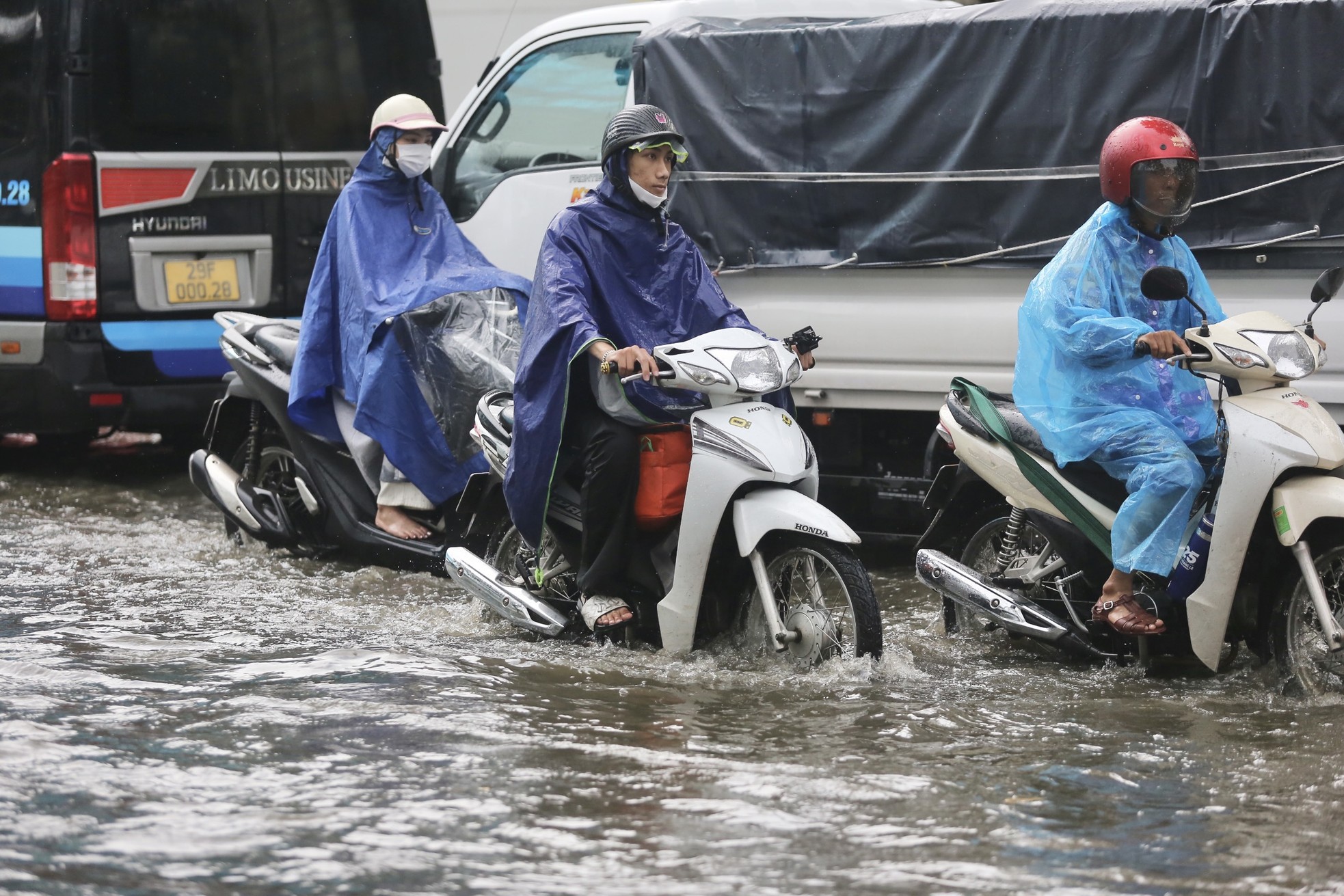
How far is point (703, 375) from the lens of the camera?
510 centimetres

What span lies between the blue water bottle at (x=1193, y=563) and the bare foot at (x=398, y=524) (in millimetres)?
2970

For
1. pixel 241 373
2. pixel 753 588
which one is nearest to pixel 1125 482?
pixel 753 588

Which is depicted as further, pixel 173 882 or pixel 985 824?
pixel 985 824

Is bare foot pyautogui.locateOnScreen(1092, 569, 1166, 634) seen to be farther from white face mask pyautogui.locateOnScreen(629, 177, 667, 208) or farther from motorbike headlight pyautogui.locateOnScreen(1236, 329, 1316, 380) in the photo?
white face mask pyautogui.locateOnScreen(629, 177, 667, 208)

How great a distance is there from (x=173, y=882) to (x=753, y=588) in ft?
7.37

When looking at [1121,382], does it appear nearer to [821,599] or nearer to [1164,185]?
[1164,185]

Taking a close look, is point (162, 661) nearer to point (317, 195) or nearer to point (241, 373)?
point (241, 373)

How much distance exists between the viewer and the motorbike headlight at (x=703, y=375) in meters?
5.09

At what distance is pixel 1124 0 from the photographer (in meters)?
6.24

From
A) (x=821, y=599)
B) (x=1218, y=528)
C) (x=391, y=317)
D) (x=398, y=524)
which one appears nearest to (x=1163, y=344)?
(x=1218, y=528)

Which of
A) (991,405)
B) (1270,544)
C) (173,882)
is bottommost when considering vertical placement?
(173,882)

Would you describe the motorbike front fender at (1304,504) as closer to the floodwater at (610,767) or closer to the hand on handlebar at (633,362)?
the floodwater at (610,767)

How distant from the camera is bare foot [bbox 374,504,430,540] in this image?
685 centimetres

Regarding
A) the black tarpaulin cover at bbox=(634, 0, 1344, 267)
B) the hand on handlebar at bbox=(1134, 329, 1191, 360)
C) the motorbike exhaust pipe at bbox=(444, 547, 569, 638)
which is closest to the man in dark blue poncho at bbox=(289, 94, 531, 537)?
the motorbike exhaust pipe at bbox=(444, 547, 569, 638)
